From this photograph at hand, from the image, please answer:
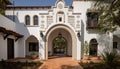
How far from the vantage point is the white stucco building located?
870 inches

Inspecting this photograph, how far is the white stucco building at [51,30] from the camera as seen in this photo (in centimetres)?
2211

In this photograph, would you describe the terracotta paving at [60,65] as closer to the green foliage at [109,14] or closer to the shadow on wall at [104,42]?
the green foliage at [109,14]

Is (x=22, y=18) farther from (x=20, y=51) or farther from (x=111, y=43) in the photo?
(x=111, y=43)

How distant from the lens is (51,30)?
73.0 feet

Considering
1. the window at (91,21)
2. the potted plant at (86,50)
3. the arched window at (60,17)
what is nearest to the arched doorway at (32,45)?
the arched window at (60,17)

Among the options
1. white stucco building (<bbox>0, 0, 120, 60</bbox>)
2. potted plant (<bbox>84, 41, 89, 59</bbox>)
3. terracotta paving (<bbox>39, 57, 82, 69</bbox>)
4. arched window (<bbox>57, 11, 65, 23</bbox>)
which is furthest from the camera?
potted plant (<bbox>84, 41, 89, 59</bbox>)

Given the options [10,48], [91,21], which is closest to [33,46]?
[10,48]

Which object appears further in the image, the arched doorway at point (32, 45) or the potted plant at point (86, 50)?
the arched doorway at point (32, 45)

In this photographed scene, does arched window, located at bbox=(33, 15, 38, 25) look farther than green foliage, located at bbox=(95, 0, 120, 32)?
Yes

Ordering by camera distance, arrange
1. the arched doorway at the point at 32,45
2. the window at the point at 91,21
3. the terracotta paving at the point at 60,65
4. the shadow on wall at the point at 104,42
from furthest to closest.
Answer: the arched doorway at the point at 32,45 < the shadow on wall at the point at 104,42 < the window at the point at 91,21 < the terracotta paving at the point at 60,65

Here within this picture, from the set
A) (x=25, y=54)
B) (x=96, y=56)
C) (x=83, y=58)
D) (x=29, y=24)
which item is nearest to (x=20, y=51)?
(x=25, y=54)

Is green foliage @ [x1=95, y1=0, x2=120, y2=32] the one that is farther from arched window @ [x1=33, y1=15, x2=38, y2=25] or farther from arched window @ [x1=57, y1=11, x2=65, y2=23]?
arched window @ [x1=33, y1=15, x2=38, y2=25]

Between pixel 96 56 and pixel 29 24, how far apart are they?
9.88 meters

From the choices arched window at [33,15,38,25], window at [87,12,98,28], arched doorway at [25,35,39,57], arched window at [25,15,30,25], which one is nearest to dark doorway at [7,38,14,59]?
arched window at [25,15,30,25]
